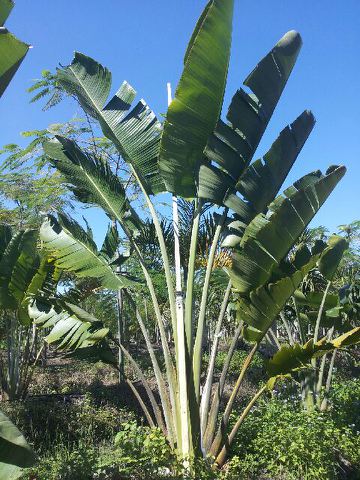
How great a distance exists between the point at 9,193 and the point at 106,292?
4.22 m

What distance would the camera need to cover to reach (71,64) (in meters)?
5.61

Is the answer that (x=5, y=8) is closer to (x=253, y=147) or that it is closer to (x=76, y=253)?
(x=253, y=147)

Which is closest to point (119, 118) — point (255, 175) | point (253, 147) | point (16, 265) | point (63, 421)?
point (253, 147)

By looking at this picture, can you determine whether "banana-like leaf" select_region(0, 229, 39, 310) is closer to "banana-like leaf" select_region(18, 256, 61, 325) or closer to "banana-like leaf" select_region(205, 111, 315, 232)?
"banana-like leaf" select_region(18, 256, 61, 325)

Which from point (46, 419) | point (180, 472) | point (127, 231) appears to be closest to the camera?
point (180, 472)

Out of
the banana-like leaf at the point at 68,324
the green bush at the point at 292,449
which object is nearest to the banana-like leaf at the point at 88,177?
the banana-like leaf at the point at 68,324

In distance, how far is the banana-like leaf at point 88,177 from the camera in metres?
5.59

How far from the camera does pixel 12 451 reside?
2262mm

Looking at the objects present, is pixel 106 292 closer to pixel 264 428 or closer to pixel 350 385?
pixel 350 385

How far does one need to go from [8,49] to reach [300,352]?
3372 mm

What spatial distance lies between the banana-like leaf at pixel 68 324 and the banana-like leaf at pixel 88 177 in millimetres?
1315

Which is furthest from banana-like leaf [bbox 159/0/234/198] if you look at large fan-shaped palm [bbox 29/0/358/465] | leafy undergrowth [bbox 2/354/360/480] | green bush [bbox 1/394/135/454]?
green bush [bbox 1/394/135/454]

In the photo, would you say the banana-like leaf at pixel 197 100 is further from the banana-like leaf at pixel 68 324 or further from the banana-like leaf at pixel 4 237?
the banana-like leaf at pixel 4 237

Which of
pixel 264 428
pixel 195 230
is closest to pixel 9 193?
pixel 195 230
